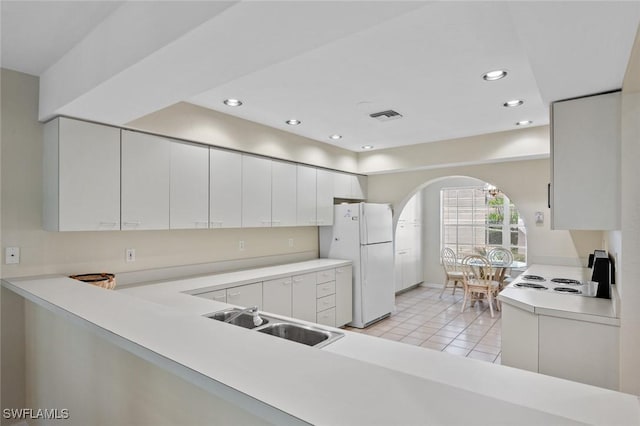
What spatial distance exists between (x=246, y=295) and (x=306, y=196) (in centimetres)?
156

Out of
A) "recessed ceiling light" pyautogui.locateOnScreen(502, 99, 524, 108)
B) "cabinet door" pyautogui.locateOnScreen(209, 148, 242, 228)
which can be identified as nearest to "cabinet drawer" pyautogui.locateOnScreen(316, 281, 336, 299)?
"cabinet door" pyautogui.locateOnScreen(209, 148, 242, 228)

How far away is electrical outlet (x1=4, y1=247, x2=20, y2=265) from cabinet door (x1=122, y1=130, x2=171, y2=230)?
0.64 metres

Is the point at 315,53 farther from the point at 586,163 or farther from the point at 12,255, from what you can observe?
the point at 12,255

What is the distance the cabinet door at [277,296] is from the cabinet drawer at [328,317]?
1.76 ft

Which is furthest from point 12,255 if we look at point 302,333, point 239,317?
point 302,333

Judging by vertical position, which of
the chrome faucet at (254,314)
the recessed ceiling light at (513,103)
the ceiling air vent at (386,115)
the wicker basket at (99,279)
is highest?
the recessed ceiling light at (513,103)

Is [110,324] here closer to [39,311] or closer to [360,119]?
[39,311]

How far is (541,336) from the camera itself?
88.6 inches

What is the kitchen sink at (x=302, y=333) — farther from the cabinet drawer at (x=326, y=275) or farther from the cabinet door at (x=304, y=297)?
the cabinet drawer at (x=326, y=275)

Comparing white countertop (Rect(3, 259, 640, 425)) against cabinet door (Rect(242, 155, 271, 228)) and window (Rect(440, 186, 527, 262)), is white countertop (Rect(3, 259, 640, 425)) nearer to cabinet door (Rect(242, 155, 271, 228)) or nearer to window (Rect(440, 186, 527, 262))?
cabinet door (Rect(242, 155, 271, 228))

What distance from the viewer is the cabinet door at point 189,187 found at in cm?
297

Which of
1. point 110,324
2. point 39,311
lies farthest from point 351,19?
point 39,311

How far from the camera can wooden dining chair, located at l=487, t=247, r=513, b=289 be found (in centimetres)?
544

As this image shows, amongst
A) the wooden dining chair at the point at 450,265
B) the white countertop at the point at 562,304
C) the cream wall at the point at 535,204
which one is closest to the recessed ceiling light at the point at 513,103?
the cream wall at the point at 535,204
